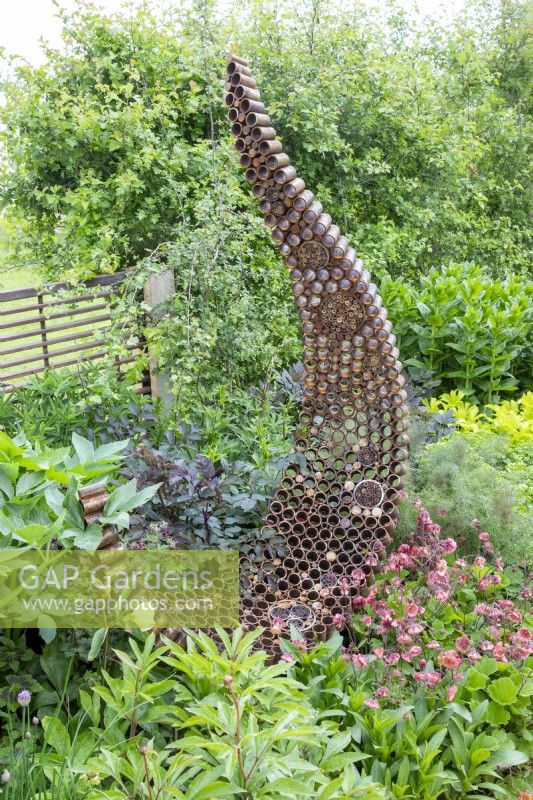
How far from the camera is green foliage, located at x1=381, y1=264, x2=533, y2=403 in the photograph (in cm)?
520

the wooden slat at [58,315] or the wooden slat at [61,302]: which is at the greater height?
the wooden slat at [61,302]

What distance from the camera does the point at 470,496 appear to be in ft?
11.4

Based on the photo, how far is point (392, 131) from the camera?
22.7 ft

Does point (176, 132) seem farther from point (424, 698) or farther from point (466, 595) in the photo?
point (424, 698)

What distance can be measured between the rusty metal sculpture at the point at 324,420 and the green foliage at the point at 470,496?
423mm

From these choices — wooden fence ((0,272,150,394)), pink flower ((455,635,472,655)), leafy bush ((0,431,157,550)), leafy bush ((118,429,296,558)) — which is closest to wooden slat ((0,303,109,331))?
wooden fence ((0,272,150,394))

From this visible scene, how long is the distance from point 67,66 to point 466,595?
442 cm

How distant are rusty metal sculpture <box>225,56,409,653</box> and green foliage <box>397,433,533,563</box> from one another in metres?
0.42

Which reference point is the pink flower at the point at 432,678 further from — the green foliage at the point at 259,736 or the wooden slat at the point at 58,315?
the wooden slat at the point at 58,315

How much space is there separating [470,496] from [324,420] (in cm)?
75

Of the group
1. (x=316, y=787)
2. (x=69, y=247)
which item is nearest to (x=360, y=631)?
(x=316, y=787)

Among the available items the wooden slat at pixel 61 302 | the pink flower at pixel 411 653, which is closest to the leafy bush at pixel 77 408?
the wooden slat at pixel 61 302

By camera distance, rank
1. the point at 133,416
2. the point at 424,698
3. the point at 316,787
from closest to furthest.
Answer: the point at 316,787
the point at 424,698
the point at 133,416

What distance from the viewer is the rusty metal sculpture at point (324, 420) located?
2936 mm
